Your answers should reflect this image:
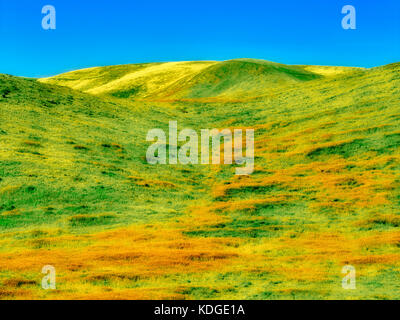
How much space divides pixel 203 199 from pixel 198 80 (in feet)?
287

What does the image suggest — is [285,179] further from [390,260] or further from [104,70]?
[104,70]

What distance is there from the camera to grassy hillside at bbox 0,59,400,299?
25297 millimetres

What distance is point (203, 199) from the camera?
4512 cm

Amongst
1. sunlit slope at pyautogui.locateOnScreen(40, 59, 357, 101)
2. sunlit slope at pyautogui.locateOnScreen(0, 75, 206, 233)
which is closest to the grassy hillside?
sunlit slope at pyautogui.locateOnScreen(0, 75, 206, 233)

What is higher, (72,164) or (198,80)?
(198,80)

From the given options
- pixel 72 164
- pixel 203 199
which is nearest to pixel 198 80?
pixel 72 164

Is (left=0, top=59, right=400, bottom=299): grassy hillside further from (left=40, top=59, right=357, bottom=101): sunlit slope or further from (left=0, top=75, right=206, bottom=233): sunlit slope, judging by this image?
(left=40, top=59, right=357, bottom=101): sunlit slope

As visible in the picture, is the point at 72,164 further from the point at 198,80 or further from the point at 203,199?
the point at 198,80

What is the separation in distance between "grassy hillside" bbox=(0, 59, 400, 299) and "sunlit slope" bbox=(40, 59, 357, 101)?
86.0 feet

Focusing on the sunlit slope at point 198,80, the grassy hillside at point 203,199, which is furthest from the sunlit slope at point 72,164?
the sunlit slope at point 198,80

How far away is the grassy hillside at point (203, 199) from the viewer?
25.3 metres

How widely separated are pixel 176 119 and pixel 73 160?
29.0 meters
